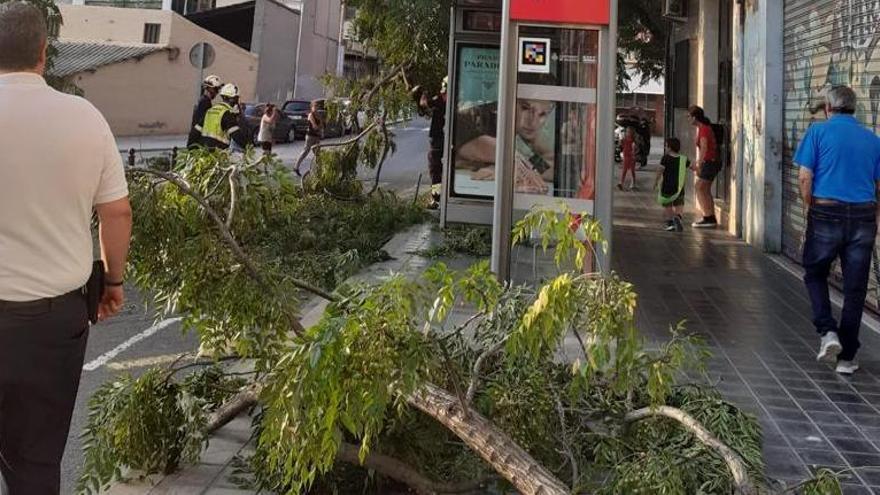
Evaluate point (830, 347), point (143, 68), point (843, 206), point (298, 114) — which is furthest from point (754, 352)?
point (143, 68)

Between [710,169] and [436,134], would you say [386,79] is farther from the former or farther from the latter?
[710,169]

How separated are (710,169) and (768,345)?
6.15m

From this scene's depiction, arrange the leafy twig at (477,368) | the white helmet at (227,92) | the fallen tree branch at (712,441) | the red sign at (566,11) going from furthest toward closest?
the white helmet at (227,92) → the red sign at (566,11) → the leafy twig at (477,368) → the fallen tree branch at (712,441)

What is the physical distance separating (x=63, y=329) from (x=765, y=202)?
9.08m

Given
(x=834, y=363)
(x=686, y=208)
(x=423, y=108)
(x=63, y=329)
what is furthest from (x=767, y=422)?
(x=686, y=208)

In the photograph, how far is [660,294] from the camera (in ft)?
26.0

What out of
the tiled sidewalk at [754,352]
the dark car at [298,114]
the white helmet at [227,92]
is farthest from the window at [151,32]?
the tiled sidewalk at [754,352]

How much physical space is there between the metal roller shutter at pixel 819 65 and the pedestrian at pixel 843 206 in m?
1.70

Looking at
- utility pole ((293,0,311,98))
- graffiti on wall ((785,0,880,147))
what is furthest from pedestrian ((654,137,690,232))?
utility pole ((293,0,311,98))

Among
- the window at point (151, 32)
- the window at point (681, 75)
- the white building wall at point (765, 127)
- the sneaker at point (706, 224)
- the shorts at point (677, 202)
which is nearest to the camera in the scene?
the white building wall at point (765, 127)

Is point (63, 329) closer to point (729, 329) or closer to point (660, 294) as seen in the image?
point (729, 329)

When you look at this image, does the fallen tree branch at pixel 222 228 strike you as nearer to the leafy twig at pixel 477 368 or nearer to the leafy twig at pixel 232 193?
A: the leafy twig at pixel 232 193

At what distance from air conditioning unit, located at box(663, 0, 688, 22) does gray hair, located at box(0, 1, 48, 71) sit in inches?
515

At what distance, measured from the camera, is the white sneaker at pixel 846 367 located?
5586 millimetres
